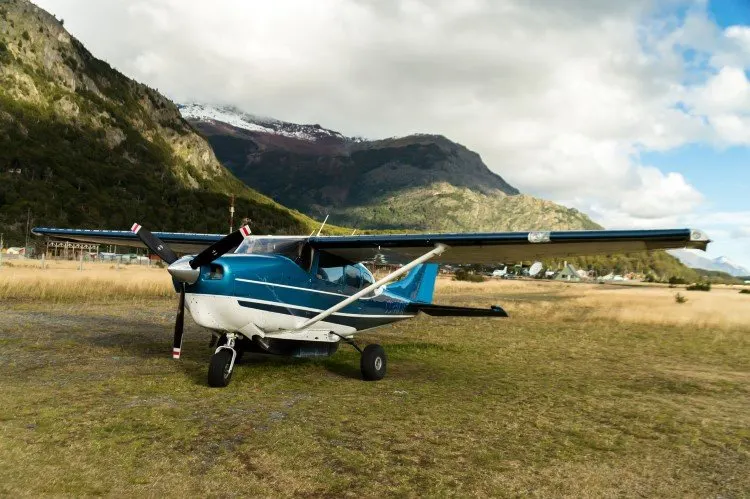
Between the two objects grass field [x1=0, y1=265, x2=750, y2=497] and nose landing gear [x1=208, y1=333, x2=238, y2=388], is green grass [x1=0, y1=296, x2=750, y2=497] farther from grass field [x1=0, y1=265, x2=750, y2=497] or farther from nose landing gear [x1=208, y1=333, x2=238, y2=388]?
nose landing gear [x1=208, y1=333, x2=238, y2=388]

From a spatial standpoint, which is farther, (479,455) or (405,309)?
(405,309)

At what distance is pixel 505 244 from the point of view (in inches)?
334

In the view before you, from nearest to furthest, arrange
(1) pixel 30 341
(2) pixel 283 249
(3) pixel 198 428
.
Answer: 1. (3) pixel 198 428
2. (2) pixel 283 249
3. (1) pixel 30 341

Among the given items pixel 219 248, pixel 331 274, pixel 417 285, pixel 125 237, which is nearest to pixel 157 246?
pixel 219 248

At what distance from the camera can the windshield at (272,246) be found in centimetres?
802

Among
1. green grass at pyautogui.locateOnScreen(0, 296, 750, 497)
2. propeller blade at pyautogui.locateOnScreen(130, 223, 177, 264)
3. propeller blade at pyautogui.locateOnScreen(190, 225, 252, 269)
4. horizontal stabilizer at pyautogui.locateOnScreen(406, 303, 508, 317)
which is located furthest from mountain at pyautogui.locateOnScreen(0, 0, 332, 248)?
propeller blade at pyautogui.locateOnScreen(190, 225, 252, 269)

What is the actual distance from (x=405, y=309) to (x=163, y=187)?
549 feet

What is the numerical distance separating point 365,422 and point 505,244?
406 centimetres

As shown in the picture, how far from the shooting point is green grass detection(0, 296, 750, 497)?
4.23m

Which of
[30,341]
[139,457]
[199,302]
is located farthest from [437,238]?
Result: [30,341]

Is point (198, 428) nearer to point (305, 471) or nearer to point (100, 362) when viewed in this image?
point (305, 471)

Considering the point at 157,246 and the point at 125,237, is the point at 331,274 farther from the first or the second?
the point at 125,237

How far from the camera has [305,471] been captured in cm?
436

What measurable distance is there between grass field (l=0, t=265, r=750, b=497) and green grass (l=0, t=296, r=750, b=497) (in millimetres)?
24
